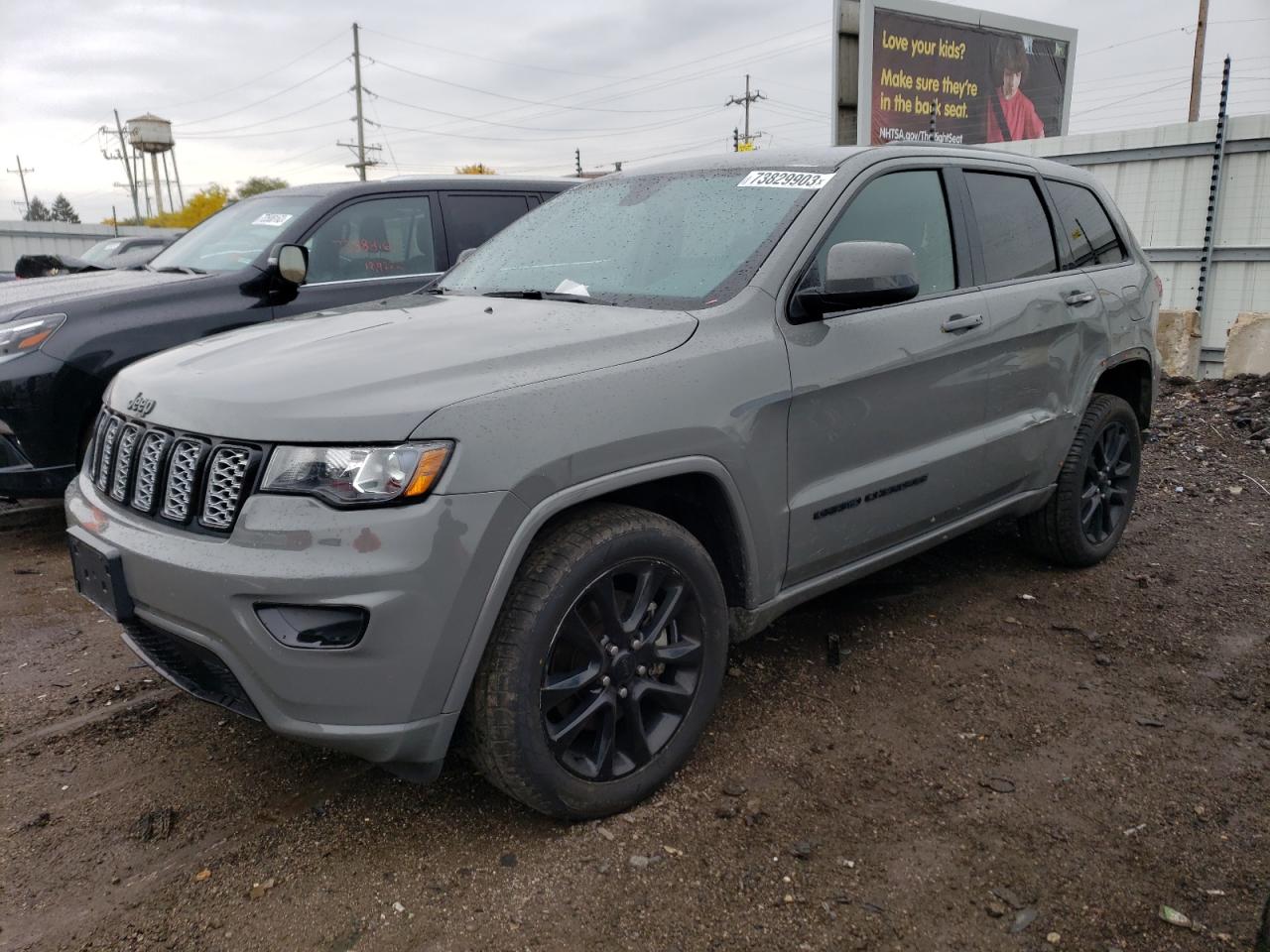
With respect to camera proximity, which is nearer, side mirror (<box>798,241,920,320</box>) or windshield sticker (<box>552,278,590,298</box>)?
side mirror (<box>798,241,920,320</box>)

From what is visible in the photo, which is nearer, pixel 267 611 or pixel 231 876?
pixel 267 611

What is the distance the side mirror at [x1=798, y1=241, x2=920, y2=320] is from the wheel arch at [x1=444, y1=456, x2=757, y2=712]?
0.64 metres

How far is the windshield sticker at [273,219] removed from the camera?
18.4 ft

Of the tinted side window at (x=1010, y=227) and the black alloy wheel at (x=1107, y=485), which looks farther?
the black alloy wheel at (x=1107, y=485)

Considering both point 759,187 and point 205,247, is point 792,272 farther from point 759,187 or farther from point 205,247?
point 205,247

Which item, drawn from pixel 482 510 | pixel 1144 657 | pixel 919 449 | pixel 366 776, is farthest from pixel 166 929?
pixel 1144 657

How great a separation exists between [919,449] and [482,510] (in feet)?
5.86

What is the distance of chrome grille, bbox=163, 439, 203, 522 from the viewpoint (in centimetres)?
235

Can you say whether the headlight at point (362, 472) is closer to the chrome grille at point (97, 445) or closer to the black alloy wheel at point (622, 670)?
the black alloy wheel at point (622, 670)

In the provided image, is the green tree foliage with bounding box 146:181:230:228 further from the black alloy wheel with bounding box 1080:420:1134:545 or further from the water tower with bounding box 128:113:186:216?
the black alloy wheel with bounding box 1080:420:1134:545

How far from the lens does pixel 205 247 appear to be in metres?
5.84

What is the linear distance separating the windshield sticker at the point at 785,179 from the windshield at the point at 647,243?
14 millimetres

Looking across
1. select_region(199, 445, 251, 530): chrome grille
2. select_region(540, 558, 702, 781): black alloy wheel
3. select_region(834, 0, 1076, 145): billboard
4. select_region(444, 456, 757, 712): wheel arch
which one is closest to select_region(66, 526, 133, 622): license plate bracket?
select_region(199, 445, 251, 530): chrome grille

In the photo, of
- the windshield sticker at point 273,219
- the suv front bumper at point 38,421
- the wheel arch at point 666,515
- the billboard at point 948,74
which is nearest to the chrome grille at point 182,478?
the wheel arch at point 666,515
